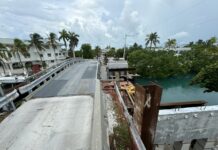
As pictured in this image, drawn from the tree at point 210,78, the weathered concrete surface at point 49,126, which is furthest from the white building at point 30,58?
the weathered concrete surface at point 49,126

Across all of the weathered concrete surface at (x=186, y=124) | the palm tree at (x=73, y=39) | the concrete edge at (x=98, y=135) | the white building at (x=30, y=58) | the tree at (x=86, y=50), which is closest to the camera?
the concrete edge at (x=98, y=135)

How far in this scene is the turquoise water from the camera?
83.8ft

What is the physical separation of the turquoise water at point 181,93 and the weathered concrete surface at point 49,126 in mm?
23309

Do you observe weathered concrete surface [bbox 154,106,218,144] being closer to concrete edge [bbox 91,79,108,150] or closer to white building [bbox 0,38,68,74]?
concrete edge [bbox 91,79,108,150]

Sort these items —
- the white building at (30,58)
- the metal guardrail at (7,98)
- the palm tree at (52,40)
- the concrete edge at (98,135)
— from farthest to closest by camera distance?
the palm tree at (52,40) → the white building at (30,58) → the metal guardrail at (7,98) → the concrete edge at (98,135)

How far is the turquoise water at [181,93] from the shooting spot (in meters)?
25.5

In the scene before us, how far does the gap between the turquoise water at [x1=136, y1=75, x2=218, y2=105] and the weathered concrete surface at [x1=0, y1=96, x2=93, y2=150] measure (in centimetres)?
2331

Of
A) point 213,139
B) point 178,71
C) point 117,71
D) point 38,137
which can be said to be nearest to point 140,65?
point 178,71

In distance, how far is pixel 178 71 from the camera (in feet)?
128

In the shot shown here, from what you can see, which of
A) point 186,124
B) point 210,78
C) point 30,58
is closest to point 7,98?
point 186,124

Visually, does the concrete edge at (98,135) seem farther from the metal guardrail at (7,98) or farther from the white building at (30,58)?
the white building at (30,58)

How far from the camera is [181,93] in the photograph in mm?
29859

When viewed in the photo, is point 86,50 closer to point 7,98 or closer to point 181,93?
point 181,93

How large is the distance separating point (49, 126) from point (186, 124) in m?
7.20
